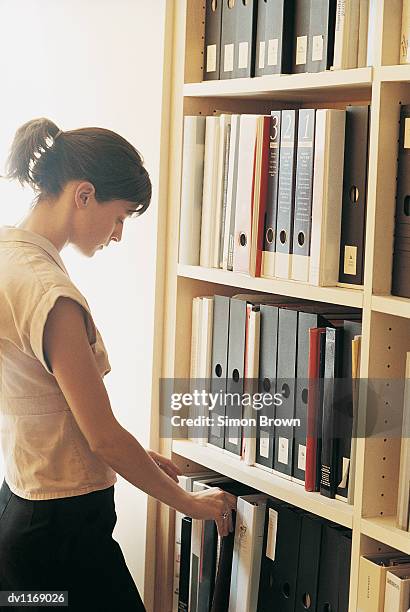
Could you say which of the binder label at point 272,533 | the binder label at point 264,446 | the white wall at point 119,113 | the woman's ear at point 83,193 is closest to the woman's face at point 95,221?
the woman's ear at point 83,193

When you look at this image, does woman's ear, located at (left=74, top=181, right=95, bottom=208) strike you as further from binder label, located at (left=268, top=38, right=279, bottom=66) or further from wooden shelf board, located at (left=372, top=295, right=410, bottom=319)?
wooden shelf board, located at (left=372, top=295, right=410, bottom=319)

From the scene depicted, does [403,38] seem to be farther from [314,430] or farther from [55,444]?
[55,444]

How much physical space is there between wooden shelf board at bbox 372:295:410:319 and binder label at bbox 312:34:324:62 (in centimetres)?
49

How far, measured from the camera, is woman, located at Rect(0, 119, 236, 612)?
1.86 meters

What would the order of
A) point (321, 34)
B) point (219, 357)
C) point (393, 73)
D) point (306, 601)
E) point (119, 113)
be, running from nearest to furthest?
point (393, 73) < point (321, 34) < point (306, 601) < point (219, 357) < point (119, 113)

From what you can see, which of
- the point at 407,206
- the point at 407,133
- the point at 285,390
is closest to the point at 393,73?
the point at 407,133

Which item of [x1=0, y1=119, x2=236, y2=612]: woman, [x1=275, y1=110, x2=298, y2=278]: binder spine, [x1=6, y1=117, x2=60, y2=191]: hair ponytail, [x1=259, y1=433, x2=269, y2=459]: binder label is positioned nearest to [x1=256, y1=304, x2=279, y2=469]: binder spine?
[x1=259, y1=433, x2=269, y2=459]: binder label

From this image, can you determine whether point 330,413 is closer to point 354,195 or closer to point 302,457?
point 302,457

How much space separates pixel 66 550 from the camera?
1.95 meters

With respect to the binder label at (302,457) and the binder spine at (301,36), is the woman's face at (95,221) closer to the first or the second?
the binder spine at (301,36)

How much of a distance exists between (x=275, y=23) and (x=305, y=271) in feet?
1.69

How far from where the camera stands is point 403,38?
1.74 meters

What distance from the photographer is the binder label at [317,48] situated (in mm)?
1919

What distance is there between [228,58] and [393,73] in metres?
0.58
